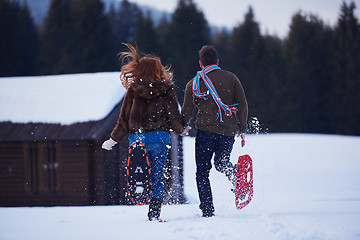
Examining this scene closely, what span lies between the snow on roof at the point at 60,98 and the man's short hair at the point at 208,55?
7416mm

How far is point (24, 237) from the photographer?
4281mm

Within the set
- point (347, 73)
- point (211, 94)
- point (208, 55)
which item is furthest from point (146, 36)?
point (211, 94)

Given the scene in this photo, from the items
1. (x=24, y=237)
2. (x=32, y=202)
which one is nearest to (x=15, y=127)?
(x=32, y=202)

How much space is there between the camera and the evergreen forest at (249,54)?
29906mm

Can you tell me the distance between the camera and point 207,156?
5.08m

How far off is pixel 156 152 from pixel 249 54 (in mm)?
29847

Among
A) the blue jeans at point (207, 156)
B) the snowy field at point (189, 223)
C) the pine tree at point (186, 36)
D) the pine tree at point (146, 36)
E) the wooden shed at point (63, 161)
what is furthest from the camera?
the pine tree at point (146, 36)

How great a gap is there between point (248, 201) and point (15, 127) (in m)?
Answer: 9.64

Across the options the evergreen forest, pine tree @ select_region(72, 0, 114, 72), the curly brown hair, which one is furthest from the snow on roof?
pine tree @ select_region(72, 0, 114, 72)

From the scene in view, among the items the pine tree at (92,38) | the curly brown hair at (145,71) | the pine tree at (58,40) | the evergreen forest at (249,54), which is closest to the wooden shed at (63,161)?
the curly brown hair at (145,71)

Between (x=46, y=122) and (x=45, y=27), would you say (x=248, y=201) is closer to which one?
(x=46, y=122)

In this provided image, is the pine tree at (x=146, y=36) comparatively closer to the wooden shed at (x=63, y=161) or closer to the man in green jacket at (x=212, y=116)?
the wooden shed at (x=63, y=161)

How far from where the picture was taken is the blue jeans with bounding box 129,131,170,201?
15.8 feet

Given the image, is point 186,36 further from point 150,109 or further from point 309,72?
point 150,109
